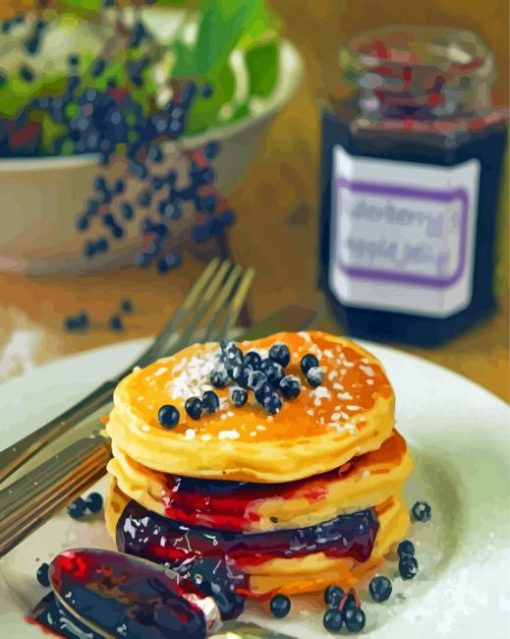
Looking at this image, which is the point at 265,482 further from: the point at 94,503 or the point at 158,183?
the point at 158,183

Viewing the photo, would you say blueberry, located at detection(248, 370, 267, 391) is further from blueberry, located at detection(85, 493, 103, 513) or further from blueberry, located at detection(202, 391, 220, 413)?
blueberry, located at detection(85, 493, 103, 513)

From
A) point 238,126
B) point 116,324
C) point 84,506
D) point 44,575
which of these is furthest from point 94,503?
point 238,126

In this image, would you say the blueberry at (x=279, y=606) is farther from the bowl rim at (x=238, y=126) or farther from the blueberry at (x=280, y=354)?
the bowl rim at (x=238, y=126)

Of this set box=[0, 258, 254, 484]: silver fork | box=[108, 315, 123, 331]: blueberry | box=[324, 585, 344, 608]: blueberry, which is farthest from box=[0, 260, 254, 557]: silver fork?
box=[324, 585, 344, 608]: blueberry

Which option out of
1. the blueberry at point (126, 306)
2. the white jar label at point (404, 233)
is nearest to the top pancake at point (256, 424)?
the white jar label at point (404, 233)

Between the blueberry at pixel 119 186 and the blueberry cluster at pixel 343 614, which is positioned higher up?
the blueberry at pixel 119 186
